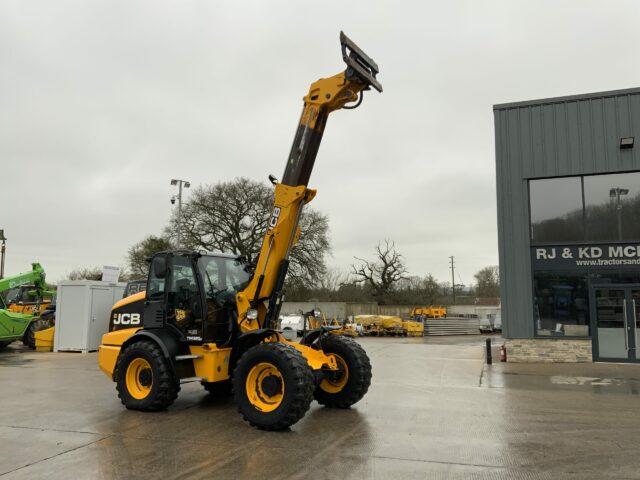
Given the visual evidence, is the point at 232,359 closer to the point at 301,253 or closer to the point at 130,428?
the point at 130,428

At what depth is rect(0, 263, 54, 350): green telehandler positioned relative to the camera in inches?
670

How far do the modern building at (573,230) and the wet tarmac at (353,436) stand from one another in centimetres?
368

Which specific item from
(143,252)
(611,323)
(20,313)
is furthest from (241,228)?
(611,323)

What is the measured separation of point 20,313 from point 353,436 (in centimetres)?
1551

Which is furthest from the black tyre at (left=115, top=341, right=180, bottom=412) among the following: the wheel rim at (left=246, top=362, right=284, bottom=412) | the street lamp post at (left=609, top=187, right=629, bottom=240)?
the street lamp post at (left=609, top=187, right=629, bottom=240)

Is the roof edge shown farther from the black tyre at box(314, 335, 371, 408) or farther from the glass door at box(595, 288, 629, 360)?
the black tyre at box(314, 335, 371, 408)

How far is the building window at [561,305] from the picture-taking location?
14266 mm

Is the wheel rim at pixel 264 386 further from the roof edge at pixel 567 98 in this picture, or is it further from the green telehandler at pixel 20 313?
the green telehandler at pixel 20 313

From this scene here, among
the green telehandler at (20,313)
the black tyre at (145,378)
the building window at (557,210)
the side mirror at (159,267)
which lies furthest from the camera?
the green telehandler at (20,313)

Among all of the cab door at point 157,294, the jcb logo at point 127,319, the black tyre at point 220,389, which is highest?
the cab door at point 157,294

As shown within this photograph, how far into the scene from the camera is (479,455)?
18.4 ft

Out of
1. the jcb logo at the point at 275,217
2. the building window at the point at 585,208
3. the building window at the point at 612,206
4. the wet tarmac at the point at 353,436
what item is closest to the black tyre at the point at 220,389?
the wet tarmac at the point at 353,436

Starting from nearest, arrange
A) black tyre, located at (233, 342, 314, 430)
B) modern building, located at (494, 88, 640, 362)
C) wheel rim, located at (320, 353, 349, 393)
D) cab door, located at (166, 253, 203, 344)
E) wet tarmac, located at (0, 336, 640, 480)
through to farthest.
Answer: wet tarmac, located at (0, 336, 640, 480) < black tyre, located at (233, 342, 314, 430) < cab door, located at (166, 253, 203, 344) < wheel rim, located at (320, 353, 349, 393) < modern building, located at (494, 88, 640, 362)

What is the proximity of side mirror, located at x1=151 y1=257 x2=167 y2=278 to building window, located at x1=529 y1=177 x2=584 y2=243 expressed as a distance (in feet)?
35.4
